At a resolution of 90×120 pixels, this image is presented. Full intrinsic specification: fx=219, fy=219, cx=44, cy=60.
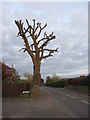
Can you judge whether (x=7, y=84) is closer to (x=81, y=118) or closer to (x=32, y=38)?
(x=32, y=38)

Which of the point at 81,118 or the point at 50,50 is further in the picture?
the point at 50,50

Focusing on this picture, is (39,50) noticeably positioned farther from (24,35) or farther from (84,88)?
(84,88)

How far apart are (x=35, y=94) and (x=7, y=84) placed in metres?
4.33

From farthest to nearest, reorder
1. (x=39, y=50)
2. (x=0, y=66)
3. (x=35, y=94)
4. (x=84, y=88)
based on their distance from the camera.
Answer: (x=84, y=88) → (x=0, y=66) → (x=39, y=50) → (x=35, y=94)

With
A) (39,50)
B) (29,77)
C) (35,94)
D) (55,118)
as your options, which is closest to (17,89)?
(35,94)

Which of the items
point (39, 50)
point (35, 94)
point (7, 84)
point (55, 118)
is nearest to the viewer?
point (55, 118)

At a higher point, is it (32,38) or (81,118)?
(32,38)

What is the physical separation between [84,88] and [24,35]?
14.5 metres

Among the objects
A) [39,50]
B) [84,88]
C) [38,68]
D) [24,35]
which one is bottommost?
[84,88]

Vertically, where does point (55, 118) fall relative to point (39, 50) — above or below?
below

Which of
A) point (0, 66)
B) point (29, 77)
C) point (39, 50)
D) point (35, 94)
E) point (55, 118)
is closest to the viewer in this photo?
point (55, 118)

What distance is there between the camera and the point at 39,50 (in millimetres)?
27328

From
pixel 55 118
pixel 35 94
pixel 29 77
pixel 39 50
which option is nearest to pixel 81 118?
pixel 55 118

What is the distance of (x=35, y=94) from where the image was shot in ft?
84.0
